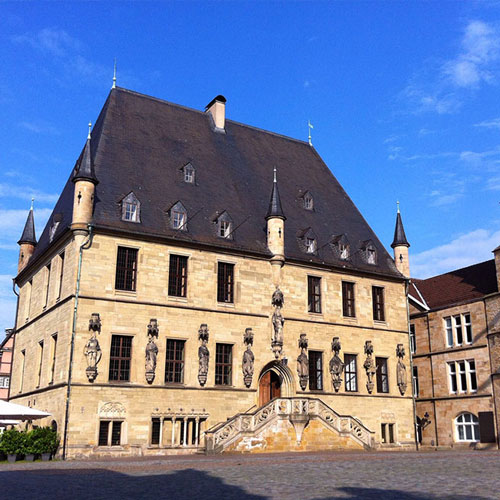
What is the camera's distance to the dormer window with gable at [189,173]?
1212 inches

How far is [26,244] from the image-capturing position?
33.9 metres

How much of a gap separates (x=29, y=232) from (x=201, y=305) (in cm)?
1232

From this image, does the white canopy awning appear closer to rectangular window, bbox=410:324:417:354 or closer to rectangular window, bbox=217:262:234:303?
rectangular window, bbox=217:262:234:303

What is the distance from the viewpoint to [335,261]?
32.1 metres

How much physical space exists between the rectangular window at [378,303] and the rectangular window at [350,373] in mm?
2820

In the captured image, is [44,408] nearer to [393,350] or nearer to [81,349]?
[81,349]

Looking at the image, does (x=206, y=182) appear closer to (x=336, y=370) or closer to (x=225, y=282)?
(x=225, y=282)

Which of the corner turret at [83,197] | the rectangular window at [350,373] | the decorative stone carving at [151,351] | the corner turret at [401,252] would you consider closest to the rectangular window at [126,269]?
the decorative stone carving at [151,351]

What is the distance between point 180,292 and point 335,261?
8808 millimetres

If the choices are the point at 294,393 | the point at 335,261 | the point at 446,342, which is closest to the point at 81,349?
the point at 294,393

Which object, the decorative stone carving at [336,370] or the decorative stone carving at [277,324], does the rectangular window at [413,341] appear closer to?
the decorative stone carving at [336,370]

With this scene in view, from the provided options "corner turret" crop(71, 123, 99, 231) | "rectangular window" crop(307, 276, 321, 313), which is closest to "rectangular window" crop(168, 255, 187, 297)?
"corner turret" crop(71, 123, 99, 231)

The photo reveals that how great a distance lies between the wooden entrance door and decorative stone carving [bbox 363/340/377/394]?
490cm

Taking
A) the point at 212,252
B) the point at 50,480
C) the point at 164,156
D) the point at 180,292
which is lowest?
the point at 50,480
